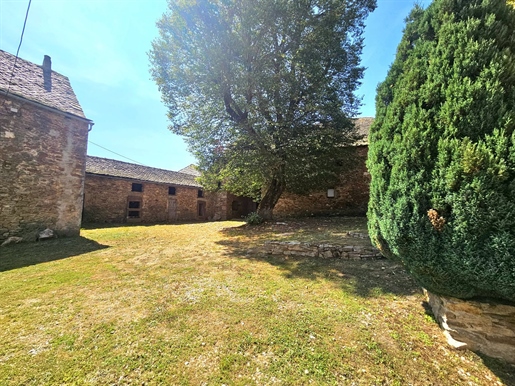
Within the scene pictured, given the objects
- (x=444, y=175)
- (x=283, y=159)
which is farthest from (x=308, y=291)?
(x=283, y=159)

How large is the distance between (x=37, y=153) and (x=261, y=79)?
30.3 feet

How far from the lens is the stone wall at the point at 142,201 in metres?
14.2

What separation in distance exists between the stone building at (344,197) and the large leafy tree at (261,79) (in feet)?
8.76

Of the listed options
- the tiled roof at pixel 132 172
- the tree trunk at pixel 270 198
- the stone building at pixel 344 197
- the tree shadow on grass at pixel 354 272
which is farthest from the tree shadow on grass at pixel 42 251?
the stone building at pixel 344 197

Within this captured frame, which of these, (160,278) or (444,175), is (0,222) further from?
(444,175)

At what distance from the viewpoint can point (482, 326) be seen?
2.47 meters

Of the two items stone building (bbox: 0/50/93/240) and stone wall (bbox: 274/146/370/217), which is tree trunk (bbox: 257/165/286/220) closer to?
stone wall (bbox: 274/146/370/217)

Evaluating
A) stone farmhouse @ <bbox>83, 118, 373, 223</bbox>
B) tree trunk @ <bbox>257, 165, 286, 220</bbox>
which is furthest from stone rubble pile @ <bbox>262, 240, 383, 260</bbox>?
stone farmhouse @ <bbox>83, 118, 373, 223</bbox>

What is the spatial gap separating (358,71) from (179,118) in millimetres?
9383

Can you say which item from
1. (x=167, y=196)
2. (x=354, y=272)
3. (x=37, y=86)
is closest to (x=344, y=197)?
(x=354, y=272)

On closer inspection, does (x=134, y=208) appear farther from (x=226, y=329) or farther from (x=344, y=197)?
(x=226, y=329)

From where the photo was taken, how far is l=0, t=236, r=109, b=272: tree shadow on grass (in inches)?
229

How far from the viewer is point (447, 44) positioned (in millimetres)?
2332

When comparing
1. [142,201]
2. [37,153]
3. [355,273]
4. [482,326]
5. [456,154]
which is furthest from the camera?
[142,201]
